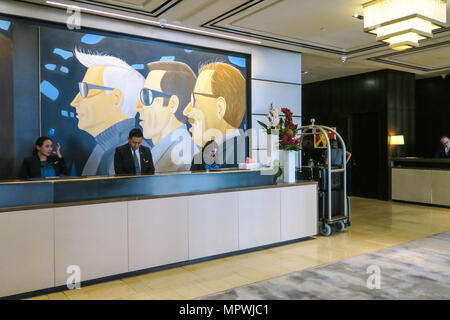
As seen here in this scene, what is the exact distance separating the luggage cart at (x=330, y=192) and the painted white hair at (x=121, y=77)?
2965 millimetres

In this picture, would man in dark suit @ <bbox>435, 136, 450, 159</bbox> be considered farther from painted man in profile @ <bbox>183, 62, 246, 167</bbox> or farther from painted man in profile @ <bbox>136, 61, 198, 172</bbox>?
painted man in profile @ <bbox>136, 61, 198, 172</bbox>

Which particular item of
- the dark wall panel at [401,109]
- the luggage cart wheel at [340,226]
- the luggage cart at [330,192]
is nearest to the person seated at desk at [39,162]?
the luggage cart at [330,192]

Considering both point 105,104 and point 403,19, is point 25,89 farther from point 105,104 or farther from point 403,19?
point 403,19

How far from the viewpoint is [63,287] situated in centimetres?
364

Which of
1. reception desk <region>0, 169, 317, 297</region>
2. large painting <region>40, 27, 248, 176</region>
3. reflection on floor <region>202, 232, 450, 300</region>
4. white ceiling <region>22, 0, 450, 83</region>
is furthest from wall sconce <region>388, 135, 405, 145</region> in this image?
reception desk <region>0, 169, 317, 297</region>

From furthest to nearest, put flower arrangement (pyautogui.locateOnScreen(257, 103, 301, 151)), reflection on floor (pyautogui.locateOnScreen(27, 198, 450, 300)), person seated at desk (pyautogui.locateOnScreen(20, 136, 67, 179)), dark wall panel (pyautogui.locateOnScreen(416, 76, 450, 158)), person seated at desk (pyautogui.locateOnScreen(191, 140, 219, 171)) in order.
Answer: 1. dark wall panel (pyautogui.locateOnScreen(416, 76, 450, 158))
2. person seated at desk (pyautogui.locateOnScreen(191, 140, 219, 171))
3. flower arrangement (pyautogui.locateOnScreen(257, 103, 301, 151))
4. person seated at desk (pyautogui.locateOnScreen(20, 136, 67, 179))
5. reflection on floor (pyautogui.locateOnScreen(27, 198, 450, 300))

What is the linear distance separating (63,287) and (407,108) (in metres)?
9.92

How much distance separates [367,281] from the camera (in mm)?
3834

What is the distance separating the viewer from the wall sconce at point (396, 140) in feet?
31.9

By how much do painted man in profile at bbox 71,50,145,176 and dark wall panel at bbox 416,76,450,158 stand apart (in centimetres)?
931

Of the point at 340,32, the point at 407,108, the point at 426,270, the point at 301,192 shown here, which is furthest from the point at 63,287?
the point at 407,108

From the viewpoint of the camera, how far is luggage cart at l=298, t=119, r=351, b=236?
19.8ft

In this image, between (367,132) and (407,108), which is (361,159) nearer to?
(367,132)

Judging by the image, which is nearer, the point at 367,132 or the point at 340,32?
the point at 340,32
